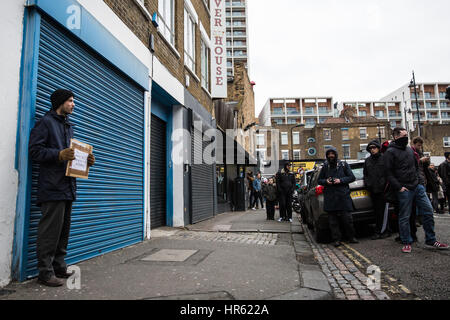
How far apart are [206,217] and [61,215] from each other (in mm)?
7998

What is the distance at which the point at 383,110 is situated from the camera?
7994 cm

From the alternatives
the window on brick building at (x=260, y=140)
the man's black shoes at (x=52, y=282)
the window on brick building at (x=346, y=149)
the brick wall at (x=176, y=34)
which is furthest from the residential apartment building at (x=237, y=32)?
the man's black shoes at (x=52, y=282)

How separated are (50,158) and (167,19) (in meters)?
6.54

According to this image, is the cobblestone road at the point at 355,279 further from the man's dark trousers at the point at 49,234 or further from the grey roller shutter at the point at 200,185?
the grey roller shutter at the point at 200,185

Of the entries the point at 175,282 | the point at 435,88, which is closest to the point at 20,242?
the point at 175,282

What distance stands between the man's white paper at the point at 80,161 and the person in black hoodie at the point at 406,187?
4.62 m

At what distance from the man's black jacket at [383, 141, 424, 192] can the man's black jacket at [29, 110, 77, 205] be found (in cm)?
477

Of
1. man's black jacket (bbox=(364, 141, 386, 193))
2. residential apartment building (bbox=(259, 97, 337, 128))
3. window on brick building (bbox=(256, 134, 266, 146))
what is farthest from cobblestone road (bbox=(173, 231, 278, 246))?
residential apartment building (bbox=(259, 97, 337, 128))

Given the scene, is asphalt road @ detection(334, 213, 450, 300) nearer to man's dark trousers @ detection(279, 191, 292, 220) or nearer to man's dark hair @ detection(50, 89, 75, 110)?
man's dark hair @ detection(50, 89, 75, 110)

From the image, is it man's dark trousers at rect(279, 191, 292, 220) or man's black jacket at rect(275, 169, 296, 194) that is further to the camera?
man's dark trousers at rect(279, 191, 292, 220)

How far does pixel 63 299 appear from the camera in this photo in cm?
292

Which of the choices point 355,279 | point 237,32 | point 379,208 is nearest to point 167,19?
point 379,208

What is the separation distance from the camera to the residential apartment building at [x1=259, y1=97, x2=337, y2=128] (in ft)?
253

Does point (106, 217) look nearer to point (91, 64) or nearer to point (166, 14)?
point (91, 64)
